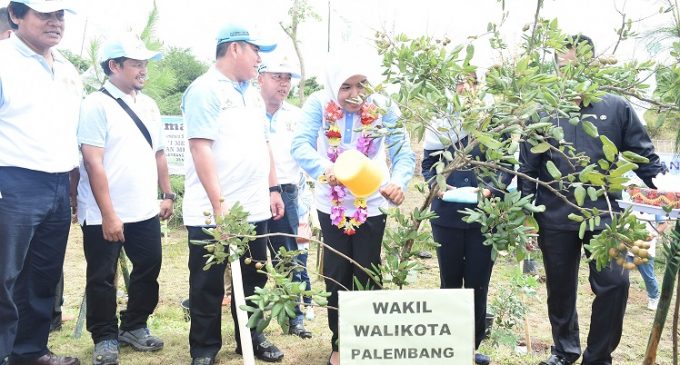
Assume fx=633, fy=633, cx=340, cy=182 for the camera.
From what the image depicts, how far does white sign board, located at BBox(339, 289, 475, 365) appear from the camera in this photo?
2057 millimetres

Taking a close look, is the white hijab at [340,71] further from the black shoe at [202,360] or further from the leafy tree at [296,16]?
the leafy tree at [296,16]

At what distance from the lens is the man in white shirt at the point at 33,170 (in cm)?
296

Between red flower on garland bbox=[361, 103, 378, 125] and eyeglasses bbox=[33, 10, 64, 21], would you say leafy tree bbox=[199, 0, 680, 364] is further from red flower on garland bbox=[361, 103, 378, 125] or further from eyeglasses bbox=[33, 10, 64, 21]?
eyeglasses bbox=[33, 10, 64, 21]

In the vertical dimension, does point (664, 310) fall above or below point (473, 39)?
below

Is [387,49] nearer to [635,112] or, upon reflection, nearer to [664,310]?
[664,310]

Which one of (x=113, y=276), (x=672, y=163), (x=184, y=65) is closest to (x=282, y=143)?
(x=113, y=276)

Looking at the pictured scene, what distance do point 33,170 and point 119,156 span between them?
1.51 feet

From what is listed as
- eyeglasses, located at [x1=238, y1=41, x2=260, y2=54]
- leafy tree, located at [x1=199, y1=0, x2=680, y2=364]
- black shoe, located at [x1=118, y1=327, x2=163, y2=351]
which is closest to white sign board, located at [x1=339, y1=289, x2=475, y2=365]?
leafy tree, located at [x1=199, y1=0, x2=680, y2=364]

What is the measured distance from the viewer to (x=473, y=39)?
6.59 feet

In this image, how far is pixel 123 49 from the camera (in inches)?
132

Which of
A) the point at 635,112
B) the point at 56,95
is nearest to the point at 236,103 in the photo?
the point at 56,95

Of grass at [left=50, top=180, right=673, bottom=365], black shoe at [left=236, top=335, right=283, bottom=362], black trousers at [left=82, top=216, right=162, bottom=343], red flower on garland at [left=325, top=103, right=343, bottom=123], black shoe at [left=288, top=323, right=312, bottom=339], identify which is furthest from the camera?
black shoe at [left=288, top=323, right=312, bottom=339]

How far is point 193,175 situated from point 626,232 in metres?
2.16

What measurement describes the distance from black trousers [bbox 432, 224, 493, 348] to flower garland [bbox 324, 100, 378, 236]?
60 cm
